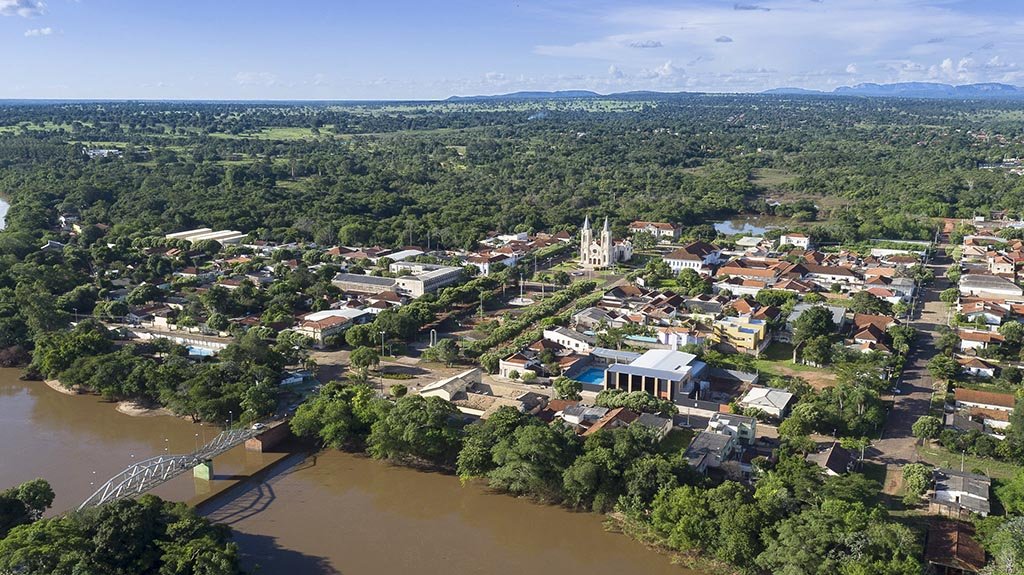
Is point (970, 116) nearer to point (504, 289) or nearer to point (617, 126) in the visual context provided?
point (617, 126)

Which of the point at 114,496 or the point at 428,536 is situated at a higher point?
the point at 114,496

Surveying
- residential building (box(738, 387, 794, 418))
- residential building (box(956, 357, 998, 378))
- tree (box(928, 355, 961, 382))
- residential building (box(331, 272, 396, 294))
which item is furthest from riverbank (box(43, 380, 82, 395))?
residential building (box(956, 357, 998, 378))

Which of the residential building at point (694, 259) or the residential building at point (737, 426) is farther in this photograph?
the residential building at point (694, 259)

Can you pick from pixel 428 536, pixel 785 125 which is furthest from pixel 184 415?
pixel 785 125

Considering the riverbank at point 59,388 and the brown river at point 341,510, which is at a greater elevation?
the riverbank at point 59,388

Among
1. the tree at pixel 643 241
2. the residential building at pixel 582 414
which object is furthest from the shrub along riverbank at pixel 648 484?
the tree at pixel 643 241

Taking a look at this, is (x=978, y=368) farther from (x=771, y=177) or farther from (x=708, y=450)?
(x=771, y=177)

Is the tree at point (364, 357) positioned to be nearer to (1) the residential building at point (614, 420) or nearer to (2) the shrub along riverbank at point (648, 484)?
(2) the shrub along riverbank at point (648, 484)
